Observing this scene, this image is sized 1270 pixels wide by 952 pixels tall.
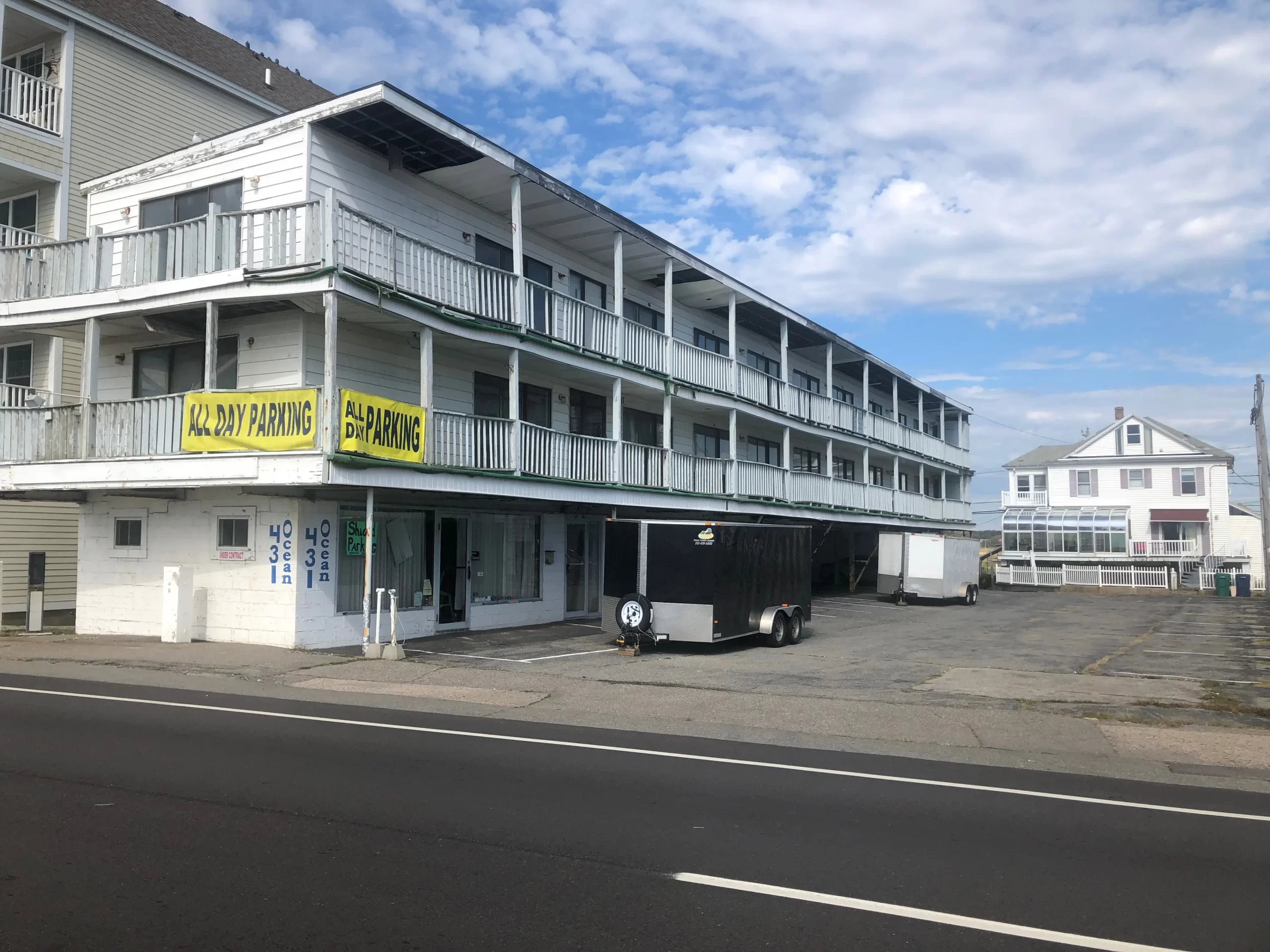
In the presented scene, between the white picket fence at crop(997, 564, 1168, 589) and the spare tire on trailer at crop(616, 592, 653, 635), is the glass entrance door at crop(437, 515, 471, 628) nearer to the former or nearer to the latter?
the spare tire on trailer at crop(616, 592, 653, 635)

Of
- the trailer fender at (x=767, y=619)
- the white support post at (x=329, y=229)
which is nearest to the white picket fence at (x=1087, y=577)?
the trailer fender at (x=767, y=619)

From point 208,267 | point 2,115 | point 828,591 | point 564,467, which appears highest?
point 2,115

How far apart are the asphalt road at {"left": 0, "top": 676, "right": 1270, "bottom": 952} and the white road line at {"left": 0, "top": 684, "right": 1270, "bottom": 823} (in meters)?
0.09

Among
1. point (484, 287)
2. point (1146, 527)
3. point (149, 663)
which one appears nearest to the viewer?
point (149, 663)

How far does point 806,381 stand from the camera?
37469 millimetres

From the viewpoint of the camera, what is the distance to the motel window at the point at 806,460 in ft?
119

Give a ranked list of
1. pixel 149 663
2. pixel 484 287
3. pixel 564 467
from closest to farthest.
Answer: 1. pixel 149 663
2. pixel 484 287
3. pixel 564 467

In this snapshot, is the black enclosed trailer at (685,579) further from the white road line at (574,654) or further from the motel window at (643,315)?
the motel window at (643,315)

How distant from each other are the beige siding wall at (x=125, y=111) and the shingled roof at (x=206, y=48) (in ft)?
2.07

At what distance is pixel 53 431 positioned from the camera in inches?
684

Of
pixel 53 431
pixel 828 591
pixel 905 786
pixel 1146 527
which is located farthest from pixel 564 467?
pixel 1146 527

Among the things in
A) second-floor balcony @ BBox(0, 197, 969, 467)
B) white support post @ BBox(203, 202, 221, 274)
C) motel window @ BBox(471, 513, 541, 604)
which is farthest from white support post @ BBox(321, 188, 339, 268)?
motel window @ BBox(471, 513, 541, 604)

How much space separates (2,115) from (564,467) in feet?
46.4

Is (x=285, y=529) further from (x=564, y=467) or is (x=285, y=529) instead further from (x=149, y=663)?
(x=564, y=467)
